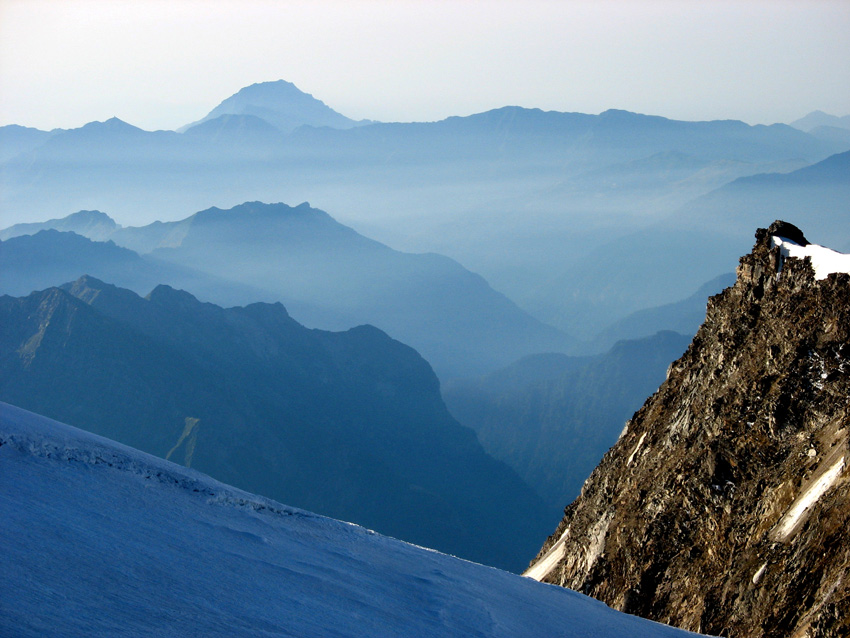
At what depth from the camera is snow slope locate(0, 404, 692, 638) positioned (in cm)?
1494

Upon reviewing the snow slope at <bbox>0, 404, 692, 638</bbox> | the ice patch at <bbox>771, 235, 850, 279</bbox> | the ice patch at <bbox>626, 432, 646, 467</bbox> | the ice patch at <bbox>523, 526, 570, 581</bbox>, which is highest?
Answer: the ice patch at <bbox>771, 235, 850, 279</bbox>

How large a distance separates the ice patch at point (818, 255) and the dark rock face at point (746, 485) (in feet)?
1.66

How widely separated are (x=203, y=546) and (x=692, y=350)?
1317 inches

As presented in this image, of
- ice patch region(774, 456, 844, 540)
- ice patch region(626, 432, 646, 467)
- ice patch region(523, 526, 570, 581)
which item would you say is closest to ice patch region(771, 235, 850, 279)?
ice patch region(774, 456, 844, 540)

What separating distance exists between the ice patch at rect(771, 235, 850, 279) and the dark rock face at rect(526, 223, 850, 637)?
20.0 inches

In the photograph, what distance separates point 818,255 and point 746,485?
11.6 meters

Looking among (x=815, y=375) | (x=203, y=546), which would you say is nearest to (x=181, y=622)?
(x=203, y=546)

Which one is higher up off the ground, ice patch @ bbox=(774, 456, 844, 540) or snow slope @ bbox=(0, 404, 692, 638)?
ice patch @ bbox=(774, 456, 844, 540)

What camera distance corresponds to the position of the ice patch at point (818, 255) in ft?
109

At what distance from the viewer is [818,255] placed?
3534 centimetres

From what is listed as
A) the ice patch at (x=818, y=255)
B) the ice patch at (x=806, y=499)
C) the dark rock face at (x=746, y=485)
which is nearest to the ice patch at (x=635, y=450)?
the dark rock face at (x=746, y=485)

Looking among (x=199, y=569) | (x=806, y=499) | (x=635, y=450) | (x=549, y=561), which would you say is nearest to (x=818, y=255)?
(x=806, y=499)

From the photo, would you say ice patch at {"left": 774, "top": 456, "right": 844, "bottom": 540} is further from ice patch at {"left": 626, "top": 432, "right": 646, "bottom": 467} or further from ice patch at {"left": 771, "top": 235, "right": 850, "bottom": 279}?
ice patch at {"left": 626, "top": 432, "right": 646, "bottom": 467}

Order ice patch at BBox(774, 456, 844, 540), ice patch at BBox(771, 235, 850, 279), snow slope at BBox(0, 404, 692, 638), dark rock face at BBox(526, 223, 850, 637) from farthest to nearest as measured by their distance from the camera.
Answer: ice patch at BBox(771, 235, 850, 279) < ice patch at BBox(774, 456, 844, 540) < dark rock face at BBox(526, 223, 850, 637) < snow slope at BBox(0, 404, 692, 638)
